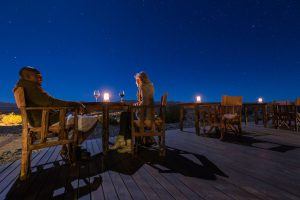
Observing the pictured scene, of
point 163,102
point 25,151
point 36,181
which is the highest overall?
point 163,102

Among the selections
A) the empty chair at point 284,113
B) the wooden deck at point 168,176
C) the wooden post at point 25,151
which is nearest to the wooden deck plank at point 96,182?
the wooden deck at point 168,176

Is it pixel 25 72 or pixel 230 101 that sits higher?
pixel 25 72

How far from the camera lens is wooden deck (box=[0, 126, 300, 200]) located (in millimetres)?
1974

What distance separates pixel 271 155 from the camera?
3430mm

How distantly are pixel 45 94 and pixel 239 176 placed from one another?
2.44 meters

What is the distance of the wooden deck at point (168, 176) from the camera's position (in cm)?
197

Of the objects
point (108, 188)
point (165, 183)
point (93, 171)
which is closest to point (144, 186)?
point (165, 183)

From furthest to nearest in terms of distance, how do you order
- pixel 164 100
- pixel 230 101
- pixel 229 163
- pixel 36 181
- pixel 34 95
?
pixel 230 101, pixel 164 100, pixel 229 163, pixel 34 95, pixel 36 181

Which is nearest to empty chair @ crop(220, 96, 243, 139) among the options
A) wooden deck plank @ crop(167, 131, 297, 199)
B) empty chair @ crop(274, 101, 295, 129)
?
wooden deck plank @ crop(167, 131, 297, 199)

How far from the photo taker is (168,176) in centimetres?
247

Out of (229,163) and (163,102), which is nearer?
(229,163)

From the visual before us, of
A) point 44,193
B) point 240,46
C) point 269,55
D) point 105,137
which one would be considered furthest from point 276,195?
point 269,55

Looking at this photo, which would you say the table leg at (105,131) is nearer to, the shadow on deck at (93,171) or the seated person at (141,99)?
the shadow on deck at (93,171)

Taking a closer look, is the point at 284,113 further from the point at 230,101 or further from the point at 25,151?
the point at 25,151
